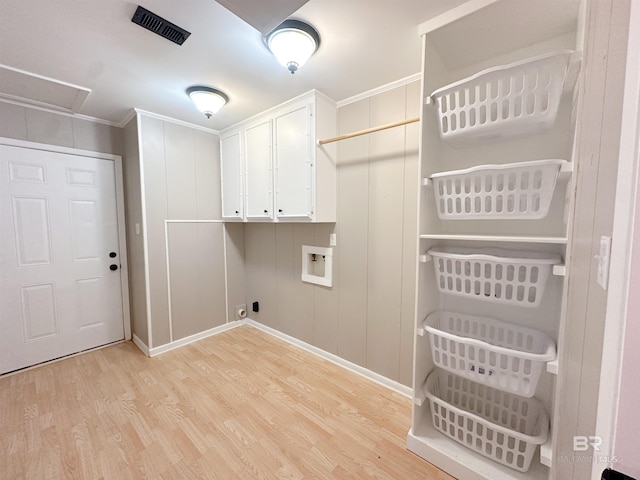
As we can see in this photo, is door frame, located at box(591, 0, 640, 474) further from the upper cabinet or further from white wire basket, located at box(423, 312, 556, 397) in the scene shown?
the upper cabinet

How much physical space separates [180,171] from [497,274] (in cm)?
287

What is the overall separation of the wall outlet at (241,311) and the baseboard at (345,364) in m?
0.30

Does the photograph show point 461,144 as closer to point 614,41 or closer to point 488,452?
point 614,41

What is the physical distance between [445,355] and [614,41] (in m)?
1.33

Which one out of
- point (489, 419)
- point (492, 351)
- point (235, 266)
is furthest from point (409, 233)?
point (235, 266)

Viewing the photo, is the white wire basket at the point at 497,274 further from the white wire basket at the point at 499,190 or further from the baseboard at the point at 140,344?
the baseboard at the point at 140,344

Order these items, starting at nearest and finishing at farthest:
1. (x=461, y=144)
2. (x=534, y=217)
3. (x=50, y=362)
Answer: (x=534, y=217) → (x=461, y=144) → (x=50, y=362)

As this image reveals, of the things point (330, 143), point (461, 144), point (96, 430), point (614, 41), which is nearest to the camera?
point (614, 41)

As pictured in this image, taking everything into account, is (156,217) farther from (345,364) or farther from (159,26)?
(345,364)

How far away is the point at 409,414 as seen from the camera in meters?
1.71

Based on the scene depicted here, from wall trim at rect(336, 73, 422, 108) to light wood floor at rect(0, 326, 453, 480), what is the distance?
2344 mm

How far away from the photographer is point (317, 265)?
2482 mm

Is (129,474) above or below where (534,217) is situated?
below

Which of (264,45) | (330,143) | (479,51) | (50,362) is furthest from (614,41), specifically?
(50,362)
